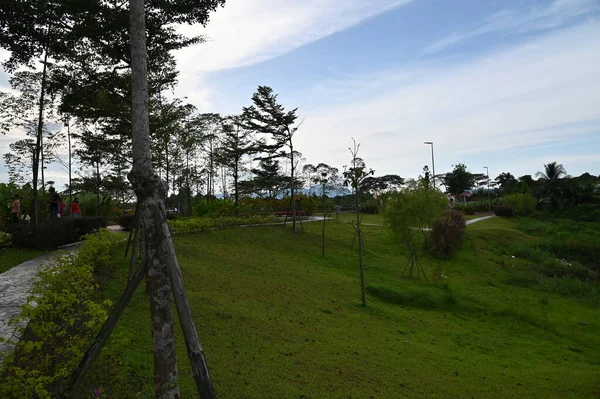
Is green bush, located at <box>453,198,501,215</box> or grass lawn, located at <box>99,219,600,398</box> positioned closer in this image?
grass lawn, located at <box>99,219,600,398</box>

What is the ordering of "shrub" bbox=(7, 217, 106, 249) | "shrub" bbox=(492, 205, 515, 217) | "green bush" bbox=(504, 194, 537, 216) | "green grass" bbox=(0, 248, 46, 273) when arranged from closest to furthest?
"green grass" bbox=(0, 248, 46, 273) → "shrub" bbox=(7, 217, 106, 249) → "shrub" bbox=(492, 205, 515, 217) → "green bush" bbox=(504, 194, 537, 216)

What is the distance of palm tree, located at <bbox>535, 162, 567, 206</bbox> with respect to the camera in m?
48.2

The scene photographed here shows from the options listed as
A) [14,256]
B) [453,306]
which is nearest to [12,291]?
[14,256]

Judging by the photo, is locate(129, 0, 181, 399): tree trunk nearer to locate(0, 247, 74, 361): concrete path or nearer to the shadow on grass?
locate(0, 247, 74, 361): concrete path

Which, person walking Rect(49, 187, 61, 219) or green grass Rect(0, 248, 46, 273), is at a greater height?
person walking Rect(49, 187, 61, 219)

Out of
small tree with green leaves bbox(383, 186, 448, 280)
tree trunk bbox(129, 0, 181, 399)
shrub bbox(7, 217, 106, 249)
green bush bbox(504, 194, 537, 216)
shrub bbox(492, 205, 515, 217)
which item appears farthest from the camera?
green bush bbox(504, 194, 537, 216)

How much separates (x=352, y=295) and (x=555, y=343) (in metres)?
6.01

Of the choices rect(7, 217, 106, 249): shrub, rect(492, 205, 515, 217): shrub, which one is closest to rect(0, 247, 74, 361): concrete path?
rect(7, 217, 106, 249): shrub

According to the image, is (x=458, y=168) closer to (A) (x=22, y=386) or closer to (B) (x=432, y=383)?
(B) (x=432, y=383)

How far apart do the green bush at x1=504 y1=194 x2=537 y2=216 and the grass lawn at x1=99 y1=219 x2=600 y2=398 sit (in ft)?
99.8

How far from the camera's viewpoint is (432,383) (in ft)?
20.6

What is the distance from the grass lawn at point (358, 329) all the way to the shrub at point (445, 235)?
3.17 meters

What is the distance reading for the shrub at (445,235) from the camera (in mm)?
23344

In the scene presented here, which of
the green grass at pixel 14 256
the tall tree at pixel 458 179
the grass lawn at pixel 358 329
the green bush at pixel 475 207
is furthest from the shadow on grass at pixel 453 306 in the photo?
the tall tree at pixel 458 179
